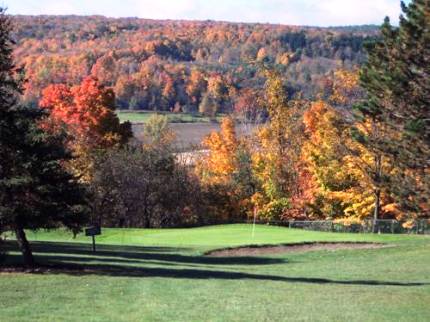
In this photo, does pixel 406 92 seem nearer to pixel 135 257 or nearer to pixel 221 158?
pixel 135 257

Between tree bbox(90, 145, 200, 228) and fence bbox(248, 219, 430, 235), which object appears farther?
tree bbox(90, 145, 200, 228)

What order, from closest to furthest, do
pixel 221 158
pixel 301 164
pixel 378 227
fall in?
pixel 378 227 → pixel 301 164 → pixel 221 158

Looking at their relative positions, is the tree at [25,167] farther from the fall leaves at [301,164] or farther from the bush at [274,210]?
the bush at [274,210]

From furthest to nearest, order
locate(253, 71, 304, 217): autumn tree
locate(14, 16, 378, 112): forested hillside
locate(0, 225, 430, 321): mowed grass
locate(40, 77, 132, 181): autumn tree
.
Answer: locate(14, 16, 378, 112): forested hillside, locate(40, 77, 132, 181): autumn tree, locate(253, 71, 304, 217): autumn tree, locate(0, 225, 430, 321): mowed grass

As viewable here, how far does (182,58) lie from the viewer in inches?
5551

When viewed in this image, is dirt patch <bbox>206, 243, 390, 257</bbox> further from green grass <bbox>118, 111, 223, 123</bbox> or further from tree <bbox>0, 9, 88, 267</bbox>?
green grass <bbox>118, 111, 223, 123</bbox>

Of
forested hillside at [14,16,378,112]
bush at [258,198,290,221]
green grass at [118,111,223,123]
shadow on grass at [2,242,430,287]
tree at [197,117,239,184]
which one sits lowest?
bush at [258,198,290,221]

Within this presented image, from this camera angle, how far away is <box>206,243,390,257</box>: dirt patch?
35875 millimetres

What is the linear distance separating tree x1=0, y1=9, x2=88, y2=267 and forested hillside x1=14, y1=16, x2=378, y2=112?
5598 centimetres

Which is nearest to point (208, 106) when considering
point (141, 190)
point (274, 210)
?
point (274, 210)

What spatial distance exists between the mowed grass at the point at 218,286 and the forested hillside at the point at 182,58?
151 ft

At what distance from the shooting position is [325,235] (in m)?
42.2

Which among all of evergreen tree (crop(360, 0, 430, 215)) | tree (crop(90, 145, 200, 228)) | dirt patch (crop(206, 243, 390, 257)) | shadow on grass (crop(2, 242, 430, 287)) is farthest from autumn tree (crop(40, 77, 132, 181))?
evergreen tree (crop(360, 0, 430, 215))

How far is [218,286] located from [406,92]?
33.4ft
